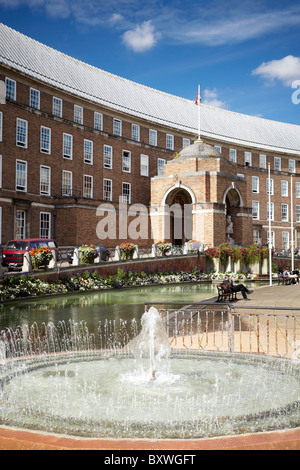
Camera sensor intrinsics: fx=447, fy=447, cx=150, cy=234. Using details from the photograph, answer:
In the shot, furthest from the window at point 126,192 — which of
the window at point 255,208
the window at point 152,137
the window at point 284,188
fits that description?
the window at point 284,188

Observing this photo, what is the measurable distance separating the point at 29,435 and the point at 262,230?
6340cm

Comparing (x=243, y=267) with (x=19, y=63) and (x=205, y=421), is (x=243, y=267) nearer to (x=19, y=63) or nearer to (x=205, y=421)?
(x=19, y=63)

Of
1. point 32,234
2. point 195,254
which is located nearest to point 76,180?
point 32,234

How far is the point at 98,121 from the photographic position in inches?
1935

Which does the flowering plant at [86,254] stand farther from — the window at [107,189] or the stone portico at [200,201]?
the window at [107,189]

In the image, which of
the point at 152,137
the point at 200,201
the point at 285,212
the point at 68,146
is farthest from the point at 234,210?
the point at 285,212

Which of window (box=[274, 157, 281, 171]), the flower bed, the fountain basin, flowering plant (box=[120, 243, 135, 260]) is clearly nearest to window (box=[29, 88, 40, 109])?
flowering plant (box=[120, 243, 135, 260])

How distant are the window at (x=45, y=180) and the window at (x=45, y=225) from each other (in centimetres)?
215

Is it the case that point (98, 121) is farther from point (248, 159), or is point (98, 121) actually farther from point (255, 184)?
point (255, 184)

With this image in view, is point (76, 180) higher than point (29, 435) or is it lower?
higher

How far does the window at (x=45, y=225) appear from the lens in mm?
40406

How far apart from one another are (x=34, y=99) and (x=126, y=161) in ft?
45.5

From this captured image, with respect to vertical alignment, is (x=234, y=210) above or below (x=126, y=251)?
above

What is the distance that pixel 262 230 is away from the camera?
216 ft
